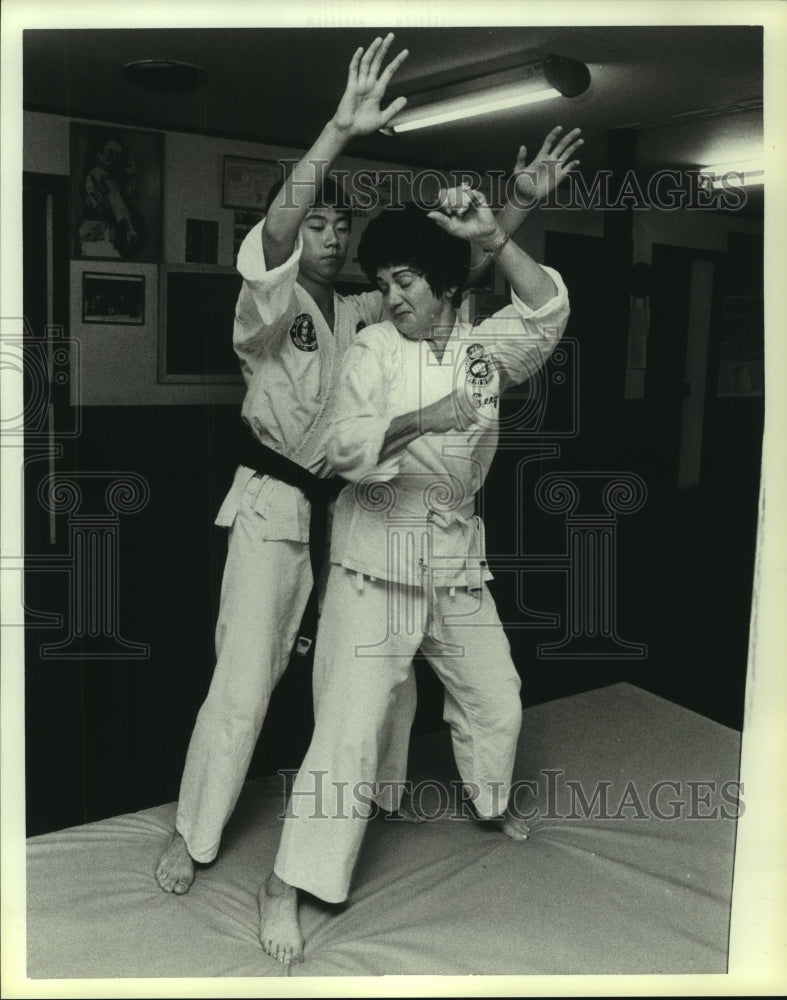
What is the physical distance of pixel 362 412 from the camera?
1.57m

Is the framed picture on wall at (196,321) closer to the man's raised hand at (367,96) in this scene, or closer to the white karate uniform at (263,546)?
the white karate uniform at (263,546)

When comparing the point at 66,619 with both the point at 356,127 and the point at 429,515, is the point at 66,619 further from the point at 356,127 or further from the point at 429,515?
the point at 356,127

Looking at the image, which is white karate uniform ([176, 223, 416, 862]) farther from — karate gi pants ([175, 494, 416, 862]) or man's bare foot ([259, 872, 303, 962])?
man's bare foot ([259, 872, 303, 962])

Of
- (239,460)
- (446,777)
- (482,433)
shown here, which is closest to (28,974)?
(446,777)

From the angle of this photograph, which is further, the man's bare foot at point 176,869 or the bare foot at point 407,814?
the bare foot at point 407,814

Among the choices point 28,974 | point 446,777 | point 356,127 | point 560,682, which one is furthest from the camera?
point 446,777

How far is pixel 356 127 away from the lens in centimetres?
153

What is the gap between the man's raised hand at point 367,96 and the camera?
5.02 feet

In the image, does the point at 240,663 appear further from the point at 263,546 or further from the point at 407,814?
the point at 407,814

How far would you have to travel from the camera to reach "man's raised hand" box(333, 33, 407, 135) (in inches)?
60.3

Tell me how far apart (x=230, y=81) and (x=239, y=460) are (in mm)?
603

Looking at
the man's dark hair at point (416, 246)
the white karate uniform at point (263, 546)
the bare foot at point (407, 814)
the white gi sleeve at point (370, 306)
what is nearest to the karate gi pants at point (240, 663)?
the white karate uniform at point (263, 546)

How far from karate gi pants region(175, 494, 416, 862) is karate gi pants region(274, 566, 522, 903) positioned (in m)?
0.07

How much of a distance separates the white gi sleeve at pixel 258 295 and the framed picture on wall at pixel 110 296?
0.17 metres
